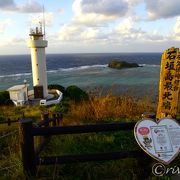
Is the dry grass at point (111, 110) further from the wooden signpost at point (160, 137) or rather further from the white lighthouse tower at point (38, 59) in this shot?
the white lighthouse tower at point (38, 59)

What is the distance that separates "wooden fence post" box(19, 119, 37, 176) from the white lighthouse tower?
17655 millimetres

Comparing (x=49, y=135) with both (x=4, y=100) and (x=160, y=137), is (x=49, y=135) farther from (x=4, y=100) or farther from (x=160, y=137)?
(x=4, y=100)

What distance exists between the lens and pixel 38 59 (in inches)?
803

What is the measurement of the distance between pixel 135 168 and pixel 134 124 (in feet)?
2.09

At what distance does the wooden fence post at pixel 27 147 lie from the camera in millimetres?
3100

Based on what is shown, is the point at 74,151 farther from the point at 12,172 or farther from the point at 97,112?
the point at 97,112

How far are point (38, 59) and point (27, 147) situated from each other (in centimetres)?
1781

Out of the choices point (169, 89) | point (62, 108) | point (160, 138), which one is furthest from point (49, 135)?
point (62, 108)

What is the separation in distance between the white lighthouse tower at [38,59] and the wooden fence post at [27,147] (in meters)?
17.7

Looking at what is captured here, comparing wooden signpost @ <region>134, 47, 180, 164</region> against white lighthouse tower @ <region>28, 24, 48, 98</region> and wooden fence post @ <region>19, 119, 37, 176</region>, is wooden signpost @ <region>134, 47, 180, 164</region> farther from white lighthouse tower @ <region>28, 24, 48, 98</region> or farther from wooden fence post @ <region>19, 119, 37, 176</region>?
white lighthouse tower @ <region>28, 24, 48, 98</region>

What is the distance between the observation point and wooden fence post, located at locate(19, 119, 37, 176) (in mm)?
3100

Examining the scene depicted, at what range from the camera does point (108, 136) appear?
5023mm

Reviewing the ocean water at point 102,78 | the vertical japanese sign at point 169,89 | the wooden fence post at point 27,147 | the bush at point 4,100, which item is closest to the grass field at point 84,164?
the wooden fence post at point 27,147

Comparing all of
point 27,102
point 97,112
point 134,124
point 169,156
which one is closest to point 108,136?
point 134,124
